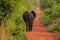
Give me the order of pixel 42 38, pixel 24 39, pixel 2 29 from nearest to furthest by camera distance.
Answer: pixel 2 29 → pixel 24 39 → pixel 42 38

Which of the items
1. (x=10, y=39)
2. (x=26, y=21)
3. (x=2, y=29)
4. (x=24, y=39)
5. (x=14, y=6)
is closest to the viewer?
(x=2, y=29)

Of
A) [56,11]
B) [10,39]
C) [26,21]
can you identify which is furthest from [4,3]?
[56,11]

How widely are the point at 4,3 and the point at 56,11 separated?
897 cm

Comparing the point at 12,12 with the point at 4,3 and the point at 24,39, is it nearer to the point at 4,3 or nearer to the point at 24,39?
the point at 4,3

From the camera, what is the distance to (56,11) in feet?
61.3

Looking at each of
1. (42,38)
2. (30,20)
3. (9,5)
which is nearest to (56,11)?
(30,20)

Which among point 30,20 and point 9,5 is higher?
point 9,5

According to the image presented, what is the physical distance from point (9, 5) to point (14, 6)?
23 cm

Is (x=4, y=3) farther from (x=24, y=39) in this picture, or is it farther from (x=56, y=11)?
(x=56, y=11)

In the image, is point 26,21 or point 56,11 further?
point 56,11

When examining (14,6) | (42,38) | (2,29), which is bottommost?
(42,38)

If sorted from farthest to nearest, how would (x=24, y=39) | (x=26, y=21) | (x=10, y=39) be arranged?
(x=26, y=21) < (x=24, y=39) < (x=10, y=39)

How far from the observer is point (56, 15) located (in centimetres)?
1916

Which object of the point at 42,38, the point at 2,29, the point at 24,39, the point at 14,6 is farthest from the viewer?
the point at 42,38
